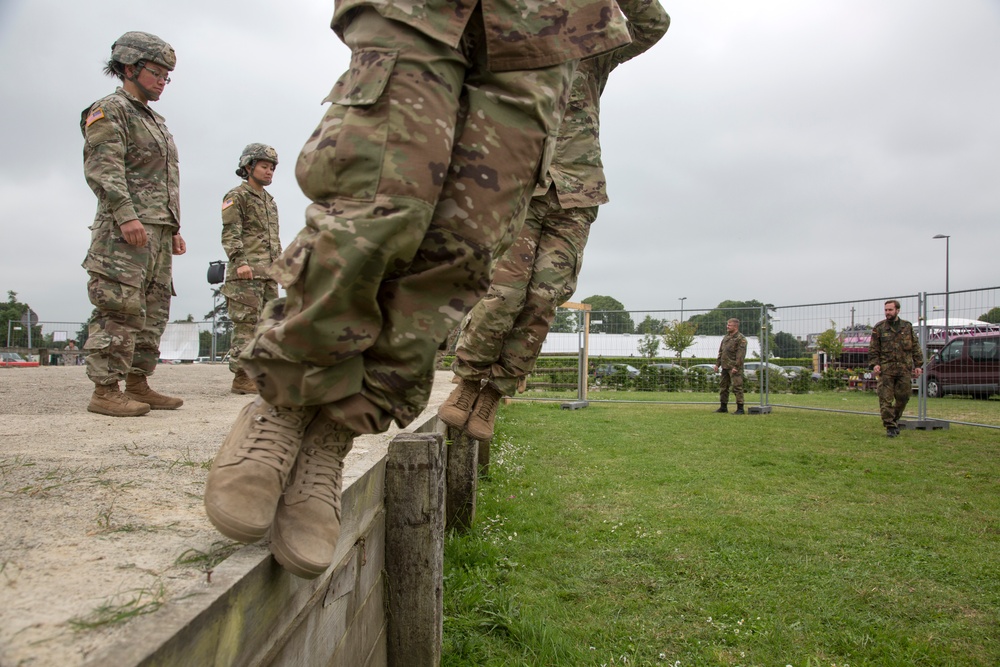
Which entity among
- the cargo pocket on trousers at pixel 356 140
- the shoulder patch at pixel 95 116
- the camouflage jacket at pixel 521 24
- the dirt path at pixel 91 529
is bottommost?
the dirt path at pixel 91 529

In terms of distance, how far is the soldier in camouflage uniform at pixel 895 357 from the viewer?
9234 mm

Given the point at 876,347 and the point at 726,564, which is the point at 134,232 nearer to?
the point at 726,564

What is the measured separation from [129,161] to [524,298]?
10.0ft

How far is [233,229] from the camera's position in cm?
641

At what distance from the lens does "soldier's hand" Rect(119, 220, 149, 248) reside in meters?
4.00

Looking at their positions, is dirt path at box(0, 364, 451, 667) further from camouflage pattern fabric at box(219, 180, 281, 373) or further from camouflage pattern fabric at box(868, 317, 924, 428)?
camouflage pattern fabric at box(868, 317, 924, 428)

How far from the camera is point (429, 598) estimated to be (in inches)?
89.3

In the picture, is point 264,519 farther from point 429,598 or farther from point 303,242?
point 429,598

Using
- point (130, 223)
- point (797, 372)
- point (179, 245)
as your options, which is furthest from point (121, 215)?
point (797, 372)

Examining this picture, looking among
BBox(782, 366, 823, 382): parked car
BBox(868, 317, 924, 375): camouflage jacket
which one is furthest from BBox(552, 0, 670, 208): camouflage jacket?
BBox(782, 366, 823, 382): parked car

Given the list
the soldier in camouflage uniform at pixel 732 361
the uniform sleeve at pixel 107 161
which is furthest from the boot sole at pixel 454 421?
the soldier in camouflage uniform at pixel 732 361

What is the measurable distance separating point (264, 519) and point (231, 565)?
0.15m

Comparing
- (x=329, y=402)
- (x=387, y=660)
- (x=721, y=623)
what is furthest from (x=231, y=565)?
(x=721, y=623)

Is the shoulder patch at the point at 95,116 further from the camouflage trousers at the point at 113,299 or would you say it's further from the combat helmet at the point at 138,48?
the camouflage trousers at the point at 113,299
